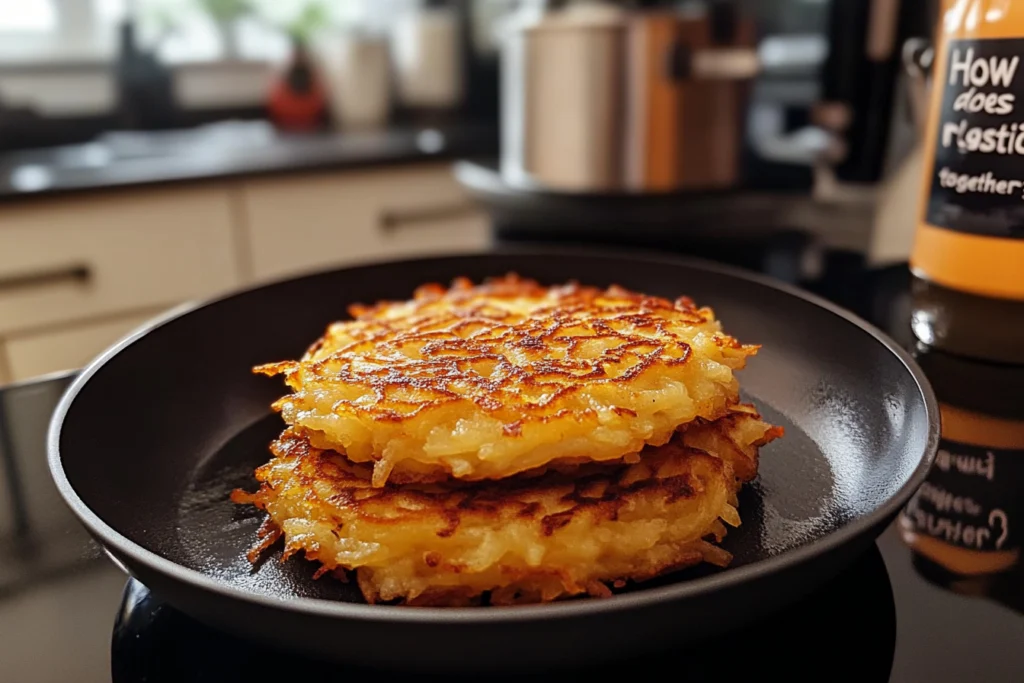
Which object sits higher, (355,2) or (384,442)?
(355,2)

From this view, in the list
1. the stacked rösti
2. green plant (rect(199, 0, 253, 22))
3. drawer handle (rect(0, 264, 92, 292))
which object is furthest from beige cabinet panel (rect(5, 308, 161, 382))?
the stacked rösti

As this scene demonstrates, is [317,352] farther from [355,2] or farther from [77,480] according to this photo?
[355,2]

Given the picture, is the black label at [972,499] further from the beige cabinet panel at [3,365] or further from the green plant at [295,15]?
the green plant at [295,15]

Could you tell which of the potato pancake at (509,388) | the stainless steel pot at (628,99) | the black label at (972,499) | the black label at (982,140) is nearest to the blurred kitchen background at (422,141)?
the stainless steel pot at (628,99)

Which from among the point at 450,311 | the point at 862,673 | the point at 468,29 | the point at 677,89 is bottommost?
the point at 862,673

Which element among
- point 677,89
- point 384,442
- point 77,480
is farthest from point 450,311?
point 677,89

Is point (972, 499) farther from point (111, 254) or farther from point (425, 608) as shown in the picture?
point (111, 254)

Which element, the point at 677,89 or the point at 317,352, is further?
the point at 677,89

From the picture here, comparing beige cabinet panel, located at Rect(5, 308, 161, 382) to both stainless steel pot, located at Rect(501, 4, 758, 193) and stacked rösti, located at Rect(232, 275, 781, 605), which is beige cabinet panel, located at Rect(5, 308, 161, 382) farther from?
stacked rösti, located at Rect(232, 275, 781, 605)
